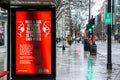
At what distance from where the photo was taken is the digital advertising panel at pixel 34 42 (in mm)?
11602

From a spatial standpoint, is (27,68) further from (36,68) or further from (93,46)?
(93,46)

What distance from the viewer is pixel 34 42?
11.7 m

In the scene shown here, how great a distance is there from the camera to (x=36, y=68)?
1173 cm

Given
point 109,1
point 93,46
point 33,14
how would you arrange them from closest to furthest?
1. point 33,14
2. point 109,1
3. point 93,46

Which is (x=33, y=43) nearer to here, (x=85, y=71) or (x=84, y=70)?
(x=85, y=71)

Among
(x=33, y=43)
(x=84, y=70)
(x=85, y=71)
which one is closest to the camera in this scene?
(x=33, y=43)

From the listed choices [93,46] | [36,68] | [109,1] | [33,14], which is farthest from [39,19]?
[93,46]

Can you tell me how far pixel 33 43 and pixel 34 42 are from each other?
40mm

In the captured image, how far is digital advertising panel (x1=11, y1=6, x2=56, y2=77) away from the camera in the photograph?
11.6m

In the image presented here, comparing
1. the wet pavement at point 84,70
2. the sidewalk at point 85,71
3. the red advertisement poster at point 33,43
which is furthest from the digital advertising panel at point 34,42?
the sidewalk at point 85,71

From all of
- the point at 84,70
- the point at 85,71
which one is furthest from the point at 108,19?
the point at 85,71

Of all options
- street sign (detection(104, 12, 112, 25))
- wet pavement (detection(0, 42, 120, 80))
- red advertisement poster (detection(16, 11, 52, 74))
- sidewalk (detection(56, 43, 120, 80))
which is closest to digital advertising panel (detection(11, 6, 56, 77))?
red advertisement poster (detection(16, 11, 52, 74))

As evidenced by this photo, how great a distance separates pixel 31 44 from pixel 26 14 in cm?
85

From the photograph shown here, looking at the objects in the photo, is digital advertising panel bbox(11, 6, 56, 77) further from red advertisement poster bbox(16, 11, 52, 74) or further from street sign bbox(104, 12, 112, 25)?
street sign bbox(104, 12, 112, 25)
